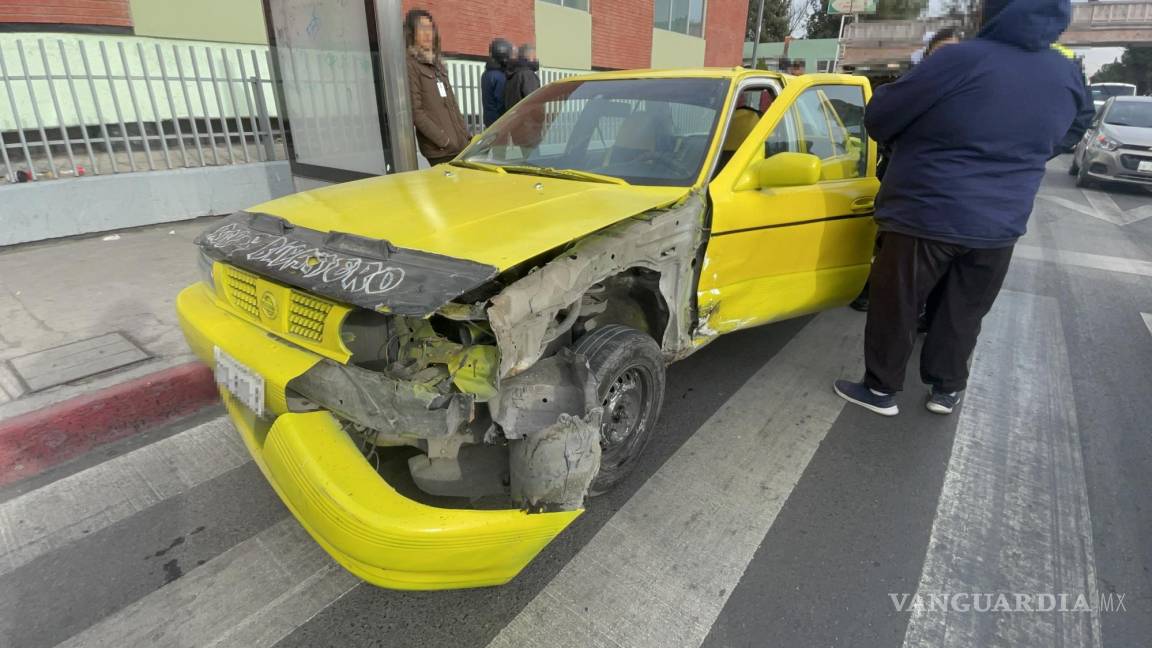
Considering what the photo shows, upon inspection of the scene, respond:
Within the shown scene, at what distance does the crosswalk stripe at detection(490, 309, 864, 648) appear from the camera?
196 centimetres

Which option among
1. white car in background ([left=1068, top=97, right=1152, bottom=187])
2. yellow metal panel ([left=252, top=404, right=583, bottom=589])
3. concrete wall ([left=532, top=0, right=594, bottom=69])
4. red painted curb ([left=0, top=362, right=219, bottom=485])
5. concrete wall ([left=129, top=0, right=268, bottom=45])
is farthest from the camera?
concrete wall ([left=532, top=0, right=594, bottom=69])

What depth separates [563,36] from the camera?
14.5 metres

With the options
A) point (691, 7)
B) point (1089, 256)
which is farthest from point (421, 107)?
point (691, 7)

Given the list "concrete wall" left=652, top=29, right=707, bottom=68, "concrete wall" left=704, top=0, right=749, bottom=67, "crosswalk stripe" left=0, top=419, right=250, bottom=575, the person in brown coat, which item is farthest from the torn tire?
"concrete wall" left=704, top=0, right=749, bottom=67

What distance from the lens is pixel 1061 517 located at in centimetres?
250

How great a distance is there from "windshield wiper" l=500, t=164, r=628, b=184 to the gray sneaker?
2145 millimetres

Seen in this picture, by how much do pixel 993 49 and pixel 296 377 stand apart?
3217mm

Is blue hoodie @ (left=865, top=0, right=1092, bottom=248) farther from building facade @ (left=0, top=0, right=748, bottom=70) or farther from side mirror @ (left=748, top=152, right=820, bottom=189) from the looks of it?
building facade @ (left=0, top=0, right=748, bottom=70)

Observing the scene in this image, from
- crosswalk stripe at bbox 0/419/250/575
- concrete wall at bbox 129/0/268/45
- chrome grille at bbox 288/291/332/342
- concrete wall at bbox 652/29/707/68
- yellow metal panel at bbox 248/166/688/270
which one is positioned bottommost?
crosswalk stripe at bbox 0/419/250/575

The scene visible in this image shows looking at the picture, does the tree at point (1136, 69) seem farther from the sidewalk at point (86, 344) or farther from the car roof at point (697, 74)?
the sidewalk at point (86, 344)

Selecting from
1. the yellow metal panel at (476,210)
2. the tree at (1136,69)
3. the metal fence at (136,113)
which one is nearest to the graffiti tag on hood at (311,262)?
the yellow metal panel at (476,210)

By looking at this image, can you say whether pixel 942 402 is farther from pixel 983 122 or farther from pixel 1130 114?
pixel 1130 114

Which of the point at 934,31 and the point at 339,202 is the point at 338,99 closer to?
the point at 339,202

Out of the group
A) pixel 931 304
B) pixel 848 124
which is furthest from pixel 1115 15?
pixel 931 304
